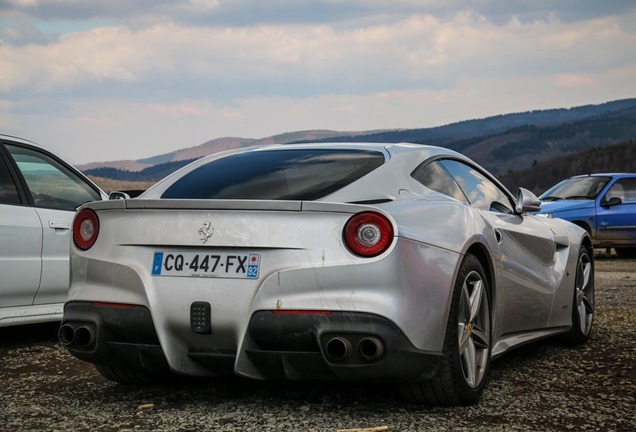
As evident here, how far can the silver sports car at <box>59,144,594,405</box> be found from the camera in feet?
13.0

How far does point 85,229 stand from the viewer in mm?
4516

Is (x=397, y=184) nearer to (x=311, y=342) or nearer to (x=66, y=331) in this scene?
(x=311, y=342)

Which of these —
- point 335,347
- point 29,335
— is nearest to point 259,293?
point 335,347

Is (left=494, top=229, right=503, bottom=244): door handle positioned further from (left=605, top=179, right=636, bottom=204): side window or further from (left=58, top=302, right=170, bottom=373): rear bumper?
(left=605, top=179, right=636, bottom=204): side window

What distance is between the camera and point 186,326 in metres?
4.11

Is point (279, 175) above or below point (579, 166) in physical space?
above

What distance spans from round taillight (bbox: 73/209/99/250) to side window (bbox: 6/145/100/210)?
7.67 feet

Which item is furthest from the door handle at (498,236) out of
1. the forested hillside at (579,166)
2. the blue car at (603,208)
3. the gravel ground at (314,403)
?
the forested hillside at (579,166)

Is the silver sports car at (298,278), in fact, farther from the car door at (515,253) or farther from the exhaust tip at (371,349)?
the car door at (515,253)

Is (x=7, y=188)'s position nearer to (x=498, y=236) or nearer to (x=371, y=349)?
(x=498, y=236)

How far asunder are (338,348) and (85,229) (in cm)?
146

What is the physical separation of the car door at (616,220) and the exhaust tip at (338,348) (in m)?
15.5

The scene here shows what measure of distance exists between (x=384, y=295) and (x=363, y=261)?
0.17 meters

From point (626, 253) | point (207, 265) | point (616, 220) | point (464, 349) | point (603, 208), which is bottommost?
point (626, 253)
